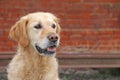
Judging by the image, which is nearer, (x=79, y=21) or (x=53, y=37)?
(x=53, y=37)

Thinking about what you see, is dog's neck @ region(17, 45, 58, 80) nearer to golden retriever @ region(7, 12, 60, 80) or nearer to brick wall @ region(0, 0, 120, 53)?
golden retriever @ region(7, 12, 60, 80)

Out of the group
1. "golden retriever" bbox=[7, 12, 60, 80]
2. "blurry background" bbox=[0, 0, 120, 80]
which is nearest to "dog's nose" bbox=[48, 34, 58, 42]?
"golden retriever" bbox=[7, 12, 60, 80]

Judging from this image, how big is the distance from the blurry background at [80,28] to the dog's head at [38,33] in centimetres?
356

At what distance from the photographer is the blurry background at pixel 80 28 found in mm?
12250

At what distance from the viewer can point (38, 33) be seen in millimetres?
8469

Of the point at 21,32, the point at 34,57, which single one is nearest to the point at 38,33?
the point at 21,32

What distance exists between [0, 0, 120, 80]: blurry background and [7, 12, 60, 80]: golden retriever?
3.51m

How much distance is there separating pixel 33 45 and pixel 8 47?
3.79 meters

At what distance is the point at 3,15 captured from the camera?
12234 mm

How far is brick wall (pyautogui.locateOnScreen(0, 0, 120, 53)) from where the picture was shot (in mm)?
12242

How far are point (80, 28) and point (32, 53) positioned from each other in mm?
3889

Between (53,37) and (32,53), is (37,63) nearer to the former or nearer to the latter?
(32,53)

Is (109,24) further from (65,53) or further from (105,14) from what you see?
(65,53)

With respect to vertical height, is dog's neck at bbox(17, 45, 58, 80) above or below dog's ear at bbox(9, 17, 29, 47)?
below
